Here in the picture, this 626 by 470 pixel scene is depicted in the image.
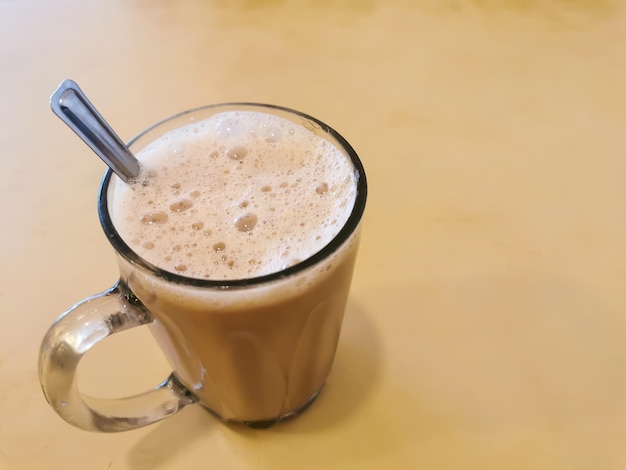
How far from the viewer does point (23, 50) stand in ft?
4.00

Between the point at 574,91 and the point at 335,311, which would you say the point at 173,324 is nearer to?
the point at 335,311

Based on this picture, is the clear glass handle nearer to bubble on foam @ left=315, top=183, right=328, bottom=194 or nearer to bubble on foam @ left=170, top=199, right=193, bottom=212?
bubble on foam @ left=170, top=199, right=193, bottom=212

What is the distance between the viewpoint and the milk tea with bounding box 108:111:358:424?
1.62 ft

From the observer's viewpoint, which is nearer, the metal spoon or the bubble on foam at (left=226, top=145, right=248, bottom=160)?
the metal spoon

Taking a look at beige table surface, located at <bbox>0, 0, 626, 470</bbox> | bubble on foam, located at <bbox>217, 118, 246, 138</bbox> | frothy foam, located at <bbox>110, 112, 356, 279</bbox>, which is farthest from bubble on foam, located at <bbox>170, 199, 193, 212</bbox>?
beige table surface, located at <bbox>0, 0, 626, 470</bbox>

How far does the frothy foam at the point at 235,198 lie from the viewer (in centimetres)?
51

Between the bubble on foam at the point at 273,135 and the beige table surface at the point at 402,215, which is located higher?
the bubble on foam at the point at 273,135

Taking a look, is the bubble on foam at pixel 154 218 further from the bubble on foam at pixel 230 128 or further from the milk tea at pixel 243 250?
the bubble on foam at pixel 230 128

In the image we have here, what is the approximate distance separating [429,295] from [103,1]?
1.11 m

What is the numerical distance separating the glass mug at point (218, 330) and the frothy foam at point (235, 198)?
0.7 inches

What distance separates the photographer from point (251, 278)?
45 cm

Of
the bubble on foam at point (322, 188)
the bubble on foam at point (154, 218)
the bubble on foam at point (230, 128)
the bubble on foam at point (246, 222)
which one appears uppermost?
the bubble on foam at point (154, 218)

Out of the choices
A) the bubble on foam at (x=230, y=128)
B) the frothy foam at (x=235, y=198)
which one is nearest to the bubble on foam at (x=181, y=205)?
the frothy foam at (x=235, y=198)

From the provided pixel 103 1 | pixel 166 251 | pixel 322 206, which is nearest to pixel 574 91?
pixel 322 206
